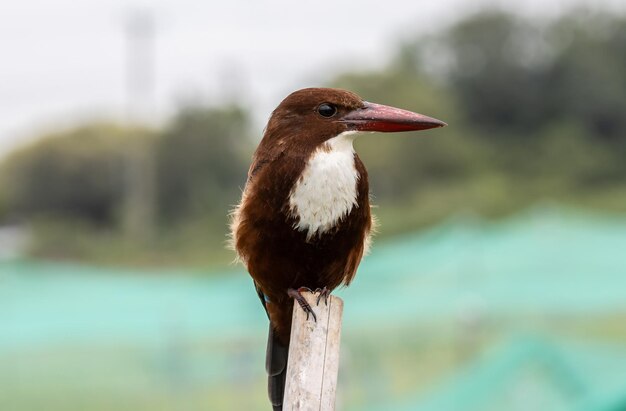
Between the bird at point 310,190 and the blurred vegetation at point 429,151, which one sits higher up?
the bird at point 310,190

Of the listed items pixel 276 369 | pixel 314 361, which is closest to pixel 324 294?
pixel 314 361

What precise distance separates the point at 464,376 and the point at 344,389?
7.88 feet

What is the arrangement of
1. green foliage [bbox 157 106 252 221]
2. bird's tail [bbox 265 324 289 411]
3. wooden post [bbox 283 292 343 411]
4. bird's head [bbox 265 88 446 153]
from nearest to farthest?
wooden post [bbox 283 292 343 411] < bird's head [bbox 265 88 446 153] < bird's tail [bbox 265 324 289 411] < green foliage [bbox 157 106 252 221]

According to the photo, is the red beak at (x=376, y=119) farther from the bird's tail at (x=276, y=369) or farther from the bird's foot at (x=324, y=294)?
the bird's tail at (x=276, y=369)

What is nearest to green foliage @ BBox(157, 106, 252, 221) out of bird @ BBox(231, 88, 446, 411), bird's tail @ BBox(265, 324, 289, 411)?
bird's tail @ BBox(265, 324, 289, 411)

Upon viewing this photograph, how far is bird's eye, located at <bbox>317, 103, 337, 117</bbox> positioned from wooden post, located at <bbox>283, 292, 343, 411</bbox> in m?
0.61

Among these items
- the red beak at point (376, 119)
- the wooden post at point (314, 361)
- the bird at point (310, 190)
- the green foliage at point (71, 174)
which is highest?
the red beak at point (376, 119)

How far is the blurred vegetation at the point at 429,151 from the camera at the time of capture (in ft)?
84.1

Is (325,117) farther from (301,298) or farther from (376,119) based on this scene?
(301,298)

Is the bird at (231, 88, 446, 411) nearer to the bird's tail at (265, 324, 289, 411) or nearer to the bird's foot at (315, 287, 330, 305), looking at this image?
the bird's foot at (315, 287, 330, 305)

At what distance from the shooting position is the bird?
3650 mm

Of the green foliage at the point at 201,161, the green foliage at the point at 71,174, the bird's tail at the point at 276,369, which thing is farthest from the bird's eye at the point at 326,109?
the green foliage at the point at 71,174

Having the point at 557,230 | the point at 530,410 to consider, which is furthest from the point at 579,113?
the point at 530,410

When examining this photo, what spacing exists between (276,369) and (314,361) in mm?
665
